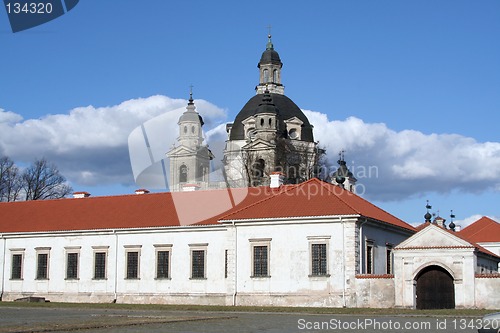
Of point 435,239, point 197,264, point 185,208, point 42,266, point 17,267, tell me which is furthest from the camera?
point 17,267

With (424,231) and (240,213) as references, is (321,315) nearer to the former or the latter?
(424,231)

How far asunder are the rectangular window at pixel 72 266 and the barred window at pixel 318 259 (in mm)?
13752

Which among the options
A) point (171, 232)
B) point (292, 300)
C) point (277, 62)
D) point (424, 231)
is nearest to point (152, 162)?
point (171, 232)

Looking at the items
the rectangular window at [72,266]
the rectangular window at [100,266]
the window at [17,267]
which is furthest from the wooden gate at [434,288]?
the window at [17,267]

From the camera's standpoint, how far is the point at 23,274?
42375mm

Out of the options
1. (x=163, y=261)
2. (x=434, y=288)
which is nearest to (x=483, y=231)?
(x=434, y=288)

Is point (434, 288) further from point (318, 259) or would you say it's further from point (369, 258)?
point (318, 259)

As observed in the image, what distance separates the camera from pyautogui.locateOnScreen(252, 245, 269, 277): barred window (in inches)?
1396

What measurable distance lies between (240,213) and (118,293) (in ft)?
27.4

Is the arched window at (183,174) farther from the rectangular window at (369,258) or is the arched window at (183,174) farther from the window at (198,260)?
the rectangular window at (369,258)

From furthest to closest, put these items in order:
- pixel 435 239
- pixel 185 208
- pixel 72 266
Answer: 1. pixel 72 266
2. pixel 185 208
3. pixel 435 239

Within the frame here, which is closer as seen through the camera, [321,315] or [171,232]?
[321,315]

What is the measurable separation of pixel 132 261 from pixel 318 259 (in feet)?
34.9

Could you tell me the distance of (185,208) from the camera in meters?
40.9
